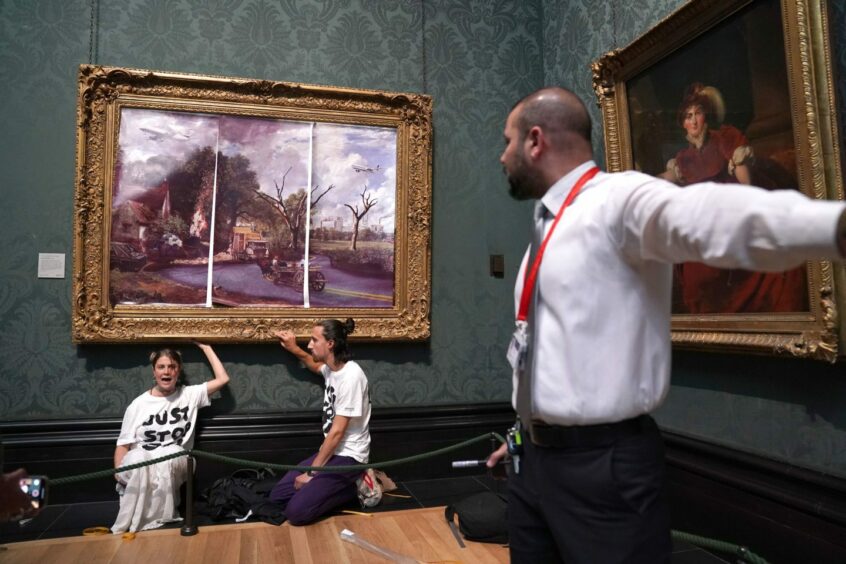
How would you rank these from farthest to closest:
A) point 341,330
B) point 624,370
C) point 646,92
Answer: point 341,330
point 646,92
point 624,370

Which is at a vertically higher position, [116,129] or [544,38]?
[544,38]

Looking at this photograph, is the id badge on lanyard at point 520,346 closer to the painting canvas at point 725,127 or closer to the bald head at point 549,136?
the bald head at point 549,136

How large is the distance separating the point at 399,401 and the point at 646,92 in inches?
120

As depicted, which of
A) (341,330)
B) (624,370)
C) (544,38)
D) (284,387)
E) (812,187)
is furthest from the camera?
Answer: (544,38)

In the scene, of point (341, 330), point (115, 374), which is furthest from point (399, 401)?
point (115, 374)

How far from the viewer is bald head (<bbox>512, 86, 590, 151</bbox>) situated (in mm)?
1731

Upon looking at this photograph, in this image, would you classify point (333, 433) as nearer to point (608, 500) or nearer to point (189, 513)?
point (189, 513)

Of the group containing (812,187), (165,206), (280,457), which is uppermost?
(165,206)

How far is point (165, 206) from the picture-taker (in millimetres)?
4633

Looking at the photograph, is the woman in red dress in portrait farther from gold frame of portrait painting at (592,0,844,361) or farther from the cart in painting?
the cart in painting

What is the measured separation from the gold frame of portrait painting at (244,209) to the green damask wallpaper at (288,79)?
0.62 ft

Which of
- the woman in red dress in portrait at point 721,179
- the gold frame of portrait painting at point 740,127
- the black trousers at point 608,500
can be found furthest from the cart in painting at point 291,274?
the black trousers at point 608,500

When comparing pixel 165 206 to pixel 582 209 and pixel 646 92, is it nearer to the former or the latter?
pixel 646 92

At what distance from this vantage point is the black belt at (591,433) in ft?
5.04
